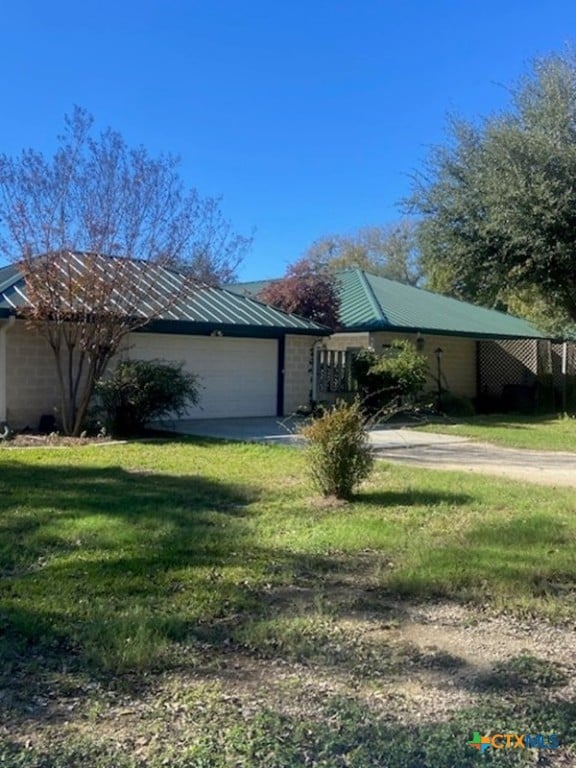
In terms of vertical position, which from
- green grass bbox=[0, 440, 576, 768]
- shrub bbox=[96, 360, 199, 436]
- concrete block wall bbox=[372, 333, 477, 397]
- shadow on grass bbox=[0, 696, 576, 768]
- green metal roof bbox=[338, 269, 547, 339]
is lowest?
shadow on grass bbox=[0, 696, 576, 768]

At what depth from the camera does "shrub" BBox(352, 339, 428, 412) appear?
61.8ft

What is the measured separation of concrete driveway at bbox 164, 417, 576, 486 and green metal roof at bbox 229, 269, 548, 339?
5039 mm

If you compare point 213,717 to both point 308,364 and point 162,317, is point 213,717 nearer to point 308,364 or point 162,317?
point 162,317

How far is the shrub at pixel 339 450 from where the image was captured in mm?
8047

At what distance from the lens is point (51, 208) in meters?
13.9

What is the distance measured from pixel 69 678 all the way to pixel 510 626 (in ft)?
8.62

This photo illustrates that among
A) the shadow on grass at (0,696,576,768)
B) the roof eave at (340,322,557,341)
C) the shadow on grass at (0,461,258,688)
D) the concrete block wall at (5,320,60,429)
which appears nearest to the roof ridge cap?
the roof eave at (340,322,557,341)

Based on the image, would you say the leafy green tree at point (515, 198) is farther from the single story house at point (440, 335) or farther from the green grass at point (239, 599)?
the green grass at point (239, 599)

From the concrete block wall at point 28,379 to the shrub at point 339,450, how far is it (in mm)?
8997

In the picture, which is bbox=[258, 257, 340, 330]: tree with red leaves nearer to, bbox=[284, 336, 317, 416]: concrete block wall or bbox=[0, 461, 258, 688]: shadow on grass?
bbox=[284, 336, 317, 416]: concrete block wall

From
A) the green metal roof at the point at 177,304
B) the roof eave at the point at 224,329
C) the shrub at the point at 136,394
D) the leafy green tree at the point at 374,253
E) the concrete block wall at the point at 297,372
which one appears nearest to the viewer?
the shrub at the point at 136,394

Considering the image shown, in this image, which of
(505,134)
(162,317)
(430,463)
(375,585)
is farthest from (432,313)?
(375,585)

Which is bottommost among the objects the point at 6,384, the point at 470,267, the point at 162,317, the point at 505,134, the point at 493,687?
the point at 493,687

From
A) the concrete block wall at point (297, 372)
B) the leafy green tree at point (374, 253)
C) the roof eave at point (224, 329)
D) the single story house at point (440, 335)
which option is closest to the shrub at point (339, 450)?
the roof eave at point (224, 329)
